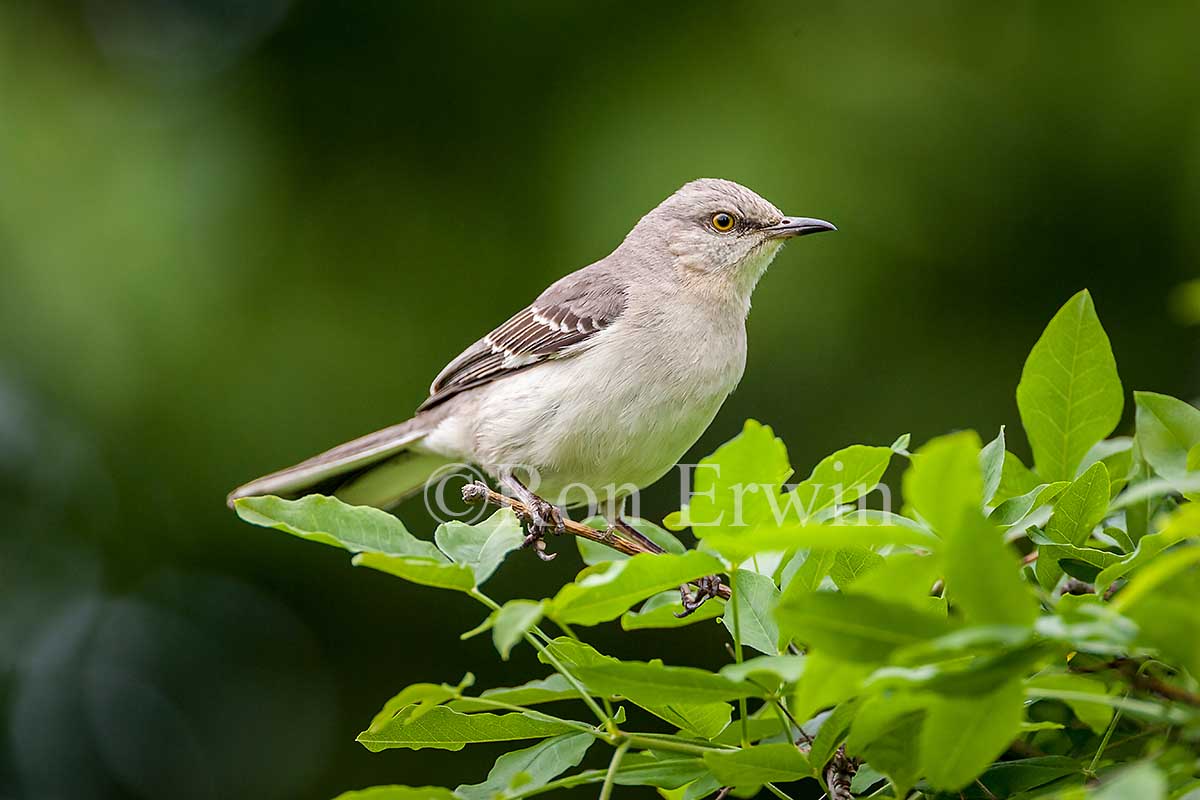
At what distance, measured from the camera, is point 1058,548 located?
1821mm

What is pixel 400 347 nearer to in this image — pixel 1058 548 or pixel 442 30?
pixel 442 30

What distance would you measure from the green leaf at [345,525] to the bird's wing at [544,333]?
2.90m

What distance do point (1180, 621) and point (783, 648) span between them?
2.41 ft

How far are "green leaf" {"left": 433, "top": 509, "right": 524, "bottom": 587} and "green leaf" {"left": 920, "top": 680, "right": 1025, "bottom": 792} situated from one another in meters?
0.61

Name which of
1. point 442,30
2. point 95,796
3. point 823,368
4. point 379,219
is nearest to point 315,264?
point 379,219

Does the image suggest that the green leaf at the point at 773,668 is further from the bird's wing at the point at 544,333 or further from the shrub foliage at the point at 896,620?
the bird's wing at the point at 544,333

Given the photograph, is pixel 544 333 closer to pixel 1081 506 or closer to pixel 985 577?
pixel 1081 506

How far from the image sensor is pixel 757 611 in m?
1.85

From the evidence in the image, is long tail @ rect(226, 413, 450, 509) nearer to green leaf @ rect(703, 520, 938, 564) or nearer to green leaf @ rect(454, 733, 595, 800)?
green leaf @ rect(454, 733, 595, 800)

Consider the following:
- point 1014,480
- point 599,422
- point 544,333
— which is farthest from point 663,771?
point 544,333

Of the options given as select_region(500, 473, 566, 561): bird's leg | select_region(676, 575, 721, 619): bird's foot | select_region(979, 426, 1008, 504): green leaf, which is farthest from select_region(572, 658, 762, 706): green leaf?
select_region(500, 473, 566, 561): bird's leg

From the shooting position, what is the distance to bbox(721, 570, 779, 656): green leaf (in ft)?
5.96

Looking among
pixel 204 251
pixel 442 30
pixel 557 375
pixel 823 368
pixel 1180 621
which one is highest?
pixel 442 30

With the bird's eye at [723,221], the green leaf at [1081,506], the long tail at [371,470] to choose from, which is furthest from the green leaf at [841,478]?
the long tail at [371,470]
